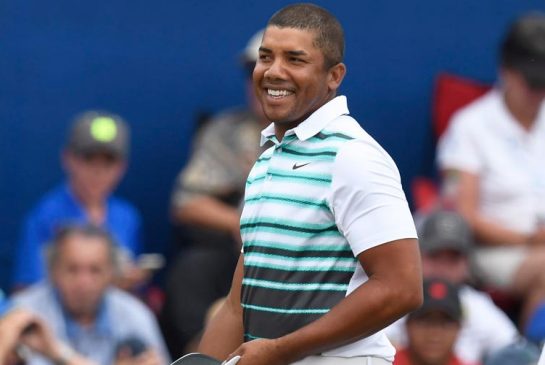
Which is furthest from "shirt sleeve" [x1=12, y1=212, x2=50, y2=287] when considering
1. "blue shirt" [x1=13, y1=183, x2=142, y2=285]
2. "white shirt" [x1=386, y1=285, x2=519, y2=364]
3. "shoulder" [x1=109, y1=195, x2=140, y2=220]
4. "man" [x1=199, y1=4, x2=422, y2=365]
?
"man" [x1=199, y1=4, x2=422, y2=365]

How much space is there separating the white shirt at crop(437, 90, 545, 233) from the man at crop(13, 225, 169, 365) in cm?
171

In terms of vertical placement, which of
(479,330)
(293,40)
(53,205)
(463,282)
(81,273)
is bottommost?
(479,330)

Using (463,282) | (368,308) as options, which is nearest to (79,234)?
(463,282)

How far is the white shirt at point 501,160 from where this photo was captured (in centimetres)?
657

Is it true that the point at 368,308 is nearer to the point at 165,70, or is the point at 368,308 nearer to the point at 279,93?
the point at 279,93

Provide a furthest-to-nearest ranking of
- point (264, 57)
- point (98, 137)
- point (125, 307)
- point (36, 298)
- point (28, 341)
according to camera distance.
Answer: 1. point (98, 137)
2. point (125, 307)
3. point (36, 298)
4. point (28, 341)
5. point (264, 57)

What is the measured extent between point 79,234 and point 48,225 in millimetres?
519

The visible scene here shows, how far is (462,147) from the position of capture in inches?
261

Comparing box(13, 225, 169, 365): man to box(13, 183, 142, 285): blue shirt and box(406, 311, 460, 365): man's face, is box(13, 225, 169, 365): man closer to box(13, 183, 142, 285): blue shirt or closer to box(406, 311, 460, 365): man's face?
box(13, 183, 142, 285): blue shirt

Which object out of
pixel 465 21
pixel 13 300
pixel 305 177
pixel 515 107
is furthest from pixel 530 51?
pixel 305 177

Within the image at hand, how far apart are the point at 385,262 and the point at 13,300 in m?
3.06

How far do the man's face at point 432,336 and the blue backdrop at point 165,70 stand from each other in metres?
1.76

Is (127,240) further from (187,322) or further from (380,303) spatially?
(380,303)

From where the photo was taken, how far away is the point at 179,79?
6.90 metres
